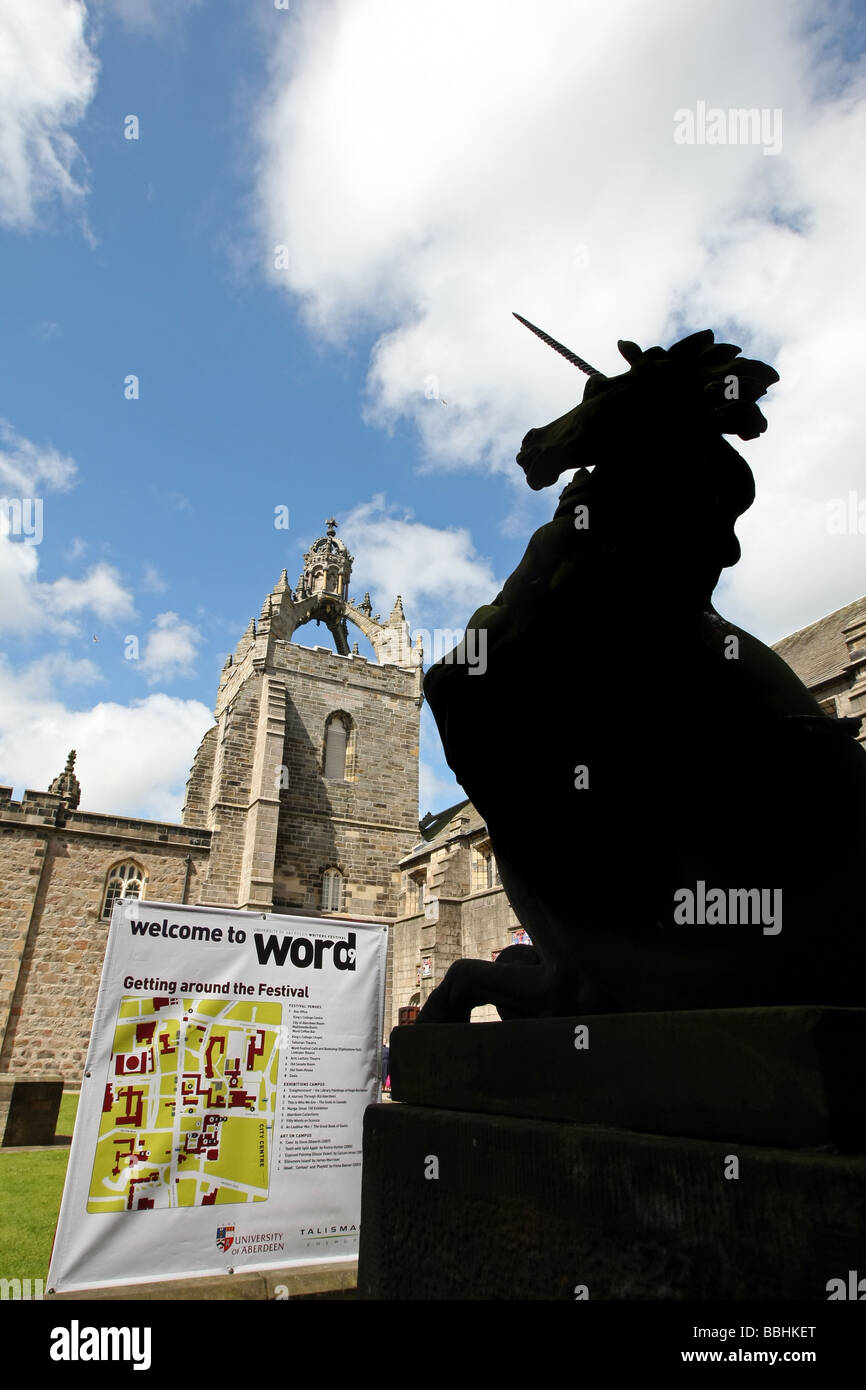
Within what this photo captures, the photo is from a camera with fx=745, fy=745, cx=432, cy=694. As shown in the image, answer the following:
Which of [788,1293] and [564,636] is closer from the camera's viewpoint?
[788,1293]

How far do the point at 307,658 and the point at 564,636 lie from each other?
31.9 m

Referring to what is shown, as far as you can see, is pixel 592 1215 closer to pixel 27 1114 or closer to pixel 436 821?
pixel 27 1114

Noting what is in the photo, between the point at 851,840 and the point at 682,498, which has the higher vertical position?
the point at 682,498

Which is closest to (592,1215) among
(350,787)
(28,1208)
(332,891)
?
(28,1208)

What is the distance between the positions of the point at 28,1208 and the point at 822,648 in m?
17.9

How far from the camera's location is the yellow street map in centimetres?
449

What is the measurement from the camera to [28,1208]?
20.7 ft

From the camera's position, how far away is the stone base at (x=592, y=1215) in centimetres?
118

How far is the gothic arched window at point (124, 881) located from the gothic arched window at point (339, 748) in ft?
29.7

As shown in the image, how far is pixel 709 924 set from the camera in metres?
1.89

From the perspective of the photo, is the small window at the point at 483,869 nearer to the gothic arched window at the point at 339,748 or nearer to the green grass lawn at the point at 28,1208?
the gothic arched window at the point at 339,748

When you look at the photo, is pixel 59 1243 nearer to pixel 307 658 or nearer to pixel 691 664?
pixel 691 664

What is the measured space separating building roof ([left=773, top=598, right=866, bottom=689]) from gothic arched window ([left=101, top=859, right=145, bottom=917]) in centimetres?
2115
